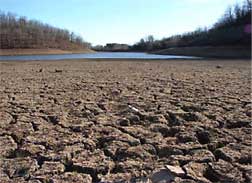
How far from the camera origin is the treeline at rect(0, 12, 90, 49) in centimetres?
8331

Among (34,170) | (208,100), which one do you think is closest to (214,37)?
(208,100)

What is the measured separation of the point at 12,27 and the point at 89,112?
94.9 m

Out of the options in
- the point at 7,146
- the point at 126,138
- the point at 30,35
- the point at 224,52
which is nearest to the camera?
the point at 7,146

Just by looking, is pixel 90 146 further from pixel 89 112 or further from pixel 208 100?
pixel 208 100

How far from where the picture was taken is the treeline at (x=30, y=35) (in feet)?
273

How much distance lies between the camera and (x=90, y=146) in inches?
141

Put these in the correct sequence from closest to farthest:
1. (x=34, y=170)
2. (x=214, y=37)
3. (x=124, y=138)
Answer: (x=34, y=170) → (x=124, y=138) → (x=214, y=37)

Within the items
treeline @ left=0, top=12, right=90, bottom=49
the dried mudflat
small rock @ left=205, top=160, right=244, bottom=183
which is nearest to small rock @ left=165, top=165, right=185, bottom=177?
the dried mudflat

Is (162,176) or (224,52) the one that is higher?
(224,52)

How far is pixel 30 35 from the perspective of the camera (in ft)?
301

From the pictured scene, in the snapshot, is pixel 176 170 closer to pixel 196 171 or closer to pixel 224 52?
pixel 196 171

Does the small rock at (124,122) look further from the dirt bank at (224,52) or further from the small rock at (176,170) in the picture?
the dirt bank at (224,52)

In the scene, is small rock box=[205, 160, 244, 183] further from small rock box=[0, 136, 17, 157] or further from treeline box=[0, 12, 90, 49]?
treeline box=[0, 12, 90, 49]

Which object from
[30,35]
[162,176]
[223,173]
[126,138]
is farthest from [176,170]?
[30,35]
